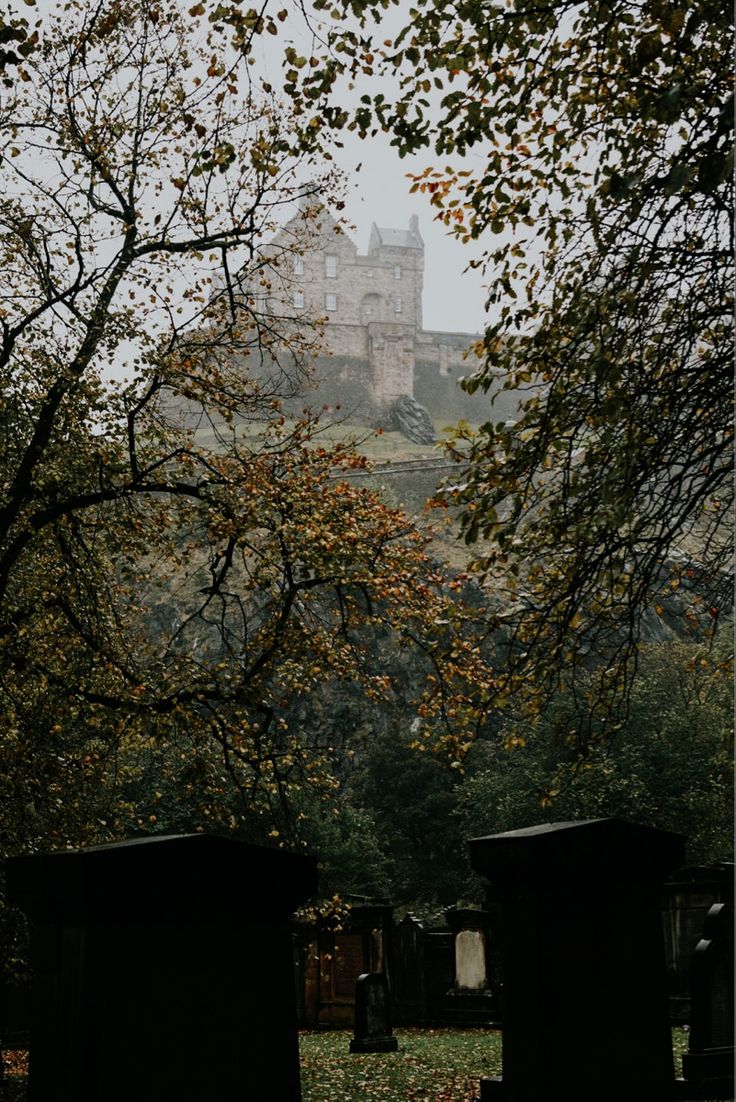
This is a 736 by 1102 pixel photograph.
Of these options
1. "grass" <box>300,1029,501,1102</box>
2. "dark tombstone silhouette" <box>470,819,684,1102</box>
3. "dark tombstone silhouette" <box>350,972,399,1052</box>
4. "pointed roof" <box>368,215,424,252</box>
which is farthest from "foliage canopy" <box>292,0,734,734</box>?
"pointed roof" <box>368,215,424,252</box>

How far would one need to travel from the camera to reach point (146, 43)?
Answer: 1212 centimetres

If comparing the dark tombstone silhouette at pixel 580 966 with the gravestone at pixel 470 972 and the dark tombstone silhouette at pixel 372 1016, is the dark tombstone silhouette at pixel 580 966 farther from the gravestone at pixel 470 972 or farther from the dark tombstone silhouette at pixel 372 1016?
the gravestone at pixel 470 972

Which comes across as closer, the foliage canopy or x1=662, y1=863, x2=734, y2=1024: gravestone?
the foliage canopy

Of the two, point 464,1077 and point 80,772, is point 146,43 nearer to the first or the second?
point 80,772

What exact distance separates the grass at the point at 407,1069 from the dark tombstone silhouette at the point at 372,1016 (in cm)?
22

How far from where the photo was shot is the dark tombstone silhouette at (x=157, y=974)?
15.5ft

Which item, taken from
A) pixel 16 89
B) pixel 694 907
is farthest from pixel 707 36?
pixel 694 907

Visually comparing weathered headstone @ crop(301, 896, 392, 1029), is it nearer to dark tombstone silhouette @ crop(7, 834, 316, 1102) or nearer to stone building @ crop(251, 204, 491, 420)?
dark tombstone silhouette @ crop(7, 834, 316, 1102)

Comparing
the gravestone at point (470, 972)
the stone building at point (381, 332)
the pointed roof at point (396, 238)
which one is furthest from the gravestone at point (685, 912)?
the pointed roof at point (396, 238)

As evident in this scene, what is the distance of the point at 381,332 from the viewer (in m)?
101

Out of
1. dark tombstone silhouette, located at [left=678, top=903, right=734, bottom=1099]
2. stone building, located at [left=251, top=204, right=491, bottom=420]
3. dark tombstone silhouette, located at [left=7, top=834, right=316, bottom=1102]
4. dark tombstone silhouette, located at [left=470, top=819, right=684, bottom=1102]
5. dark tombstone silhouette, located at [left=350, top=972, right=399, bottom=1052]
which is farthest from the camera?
stone building, located at [left=251, top=204, right=491, bottom=420]

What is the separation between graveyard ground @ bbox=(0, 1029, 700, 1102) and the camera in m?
10.8

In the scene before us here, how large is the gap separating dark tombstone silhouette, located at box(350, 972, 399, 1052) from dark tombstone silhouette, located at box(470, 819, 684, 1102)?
10.5 metres

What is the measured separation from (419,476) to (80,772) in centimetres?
6853
